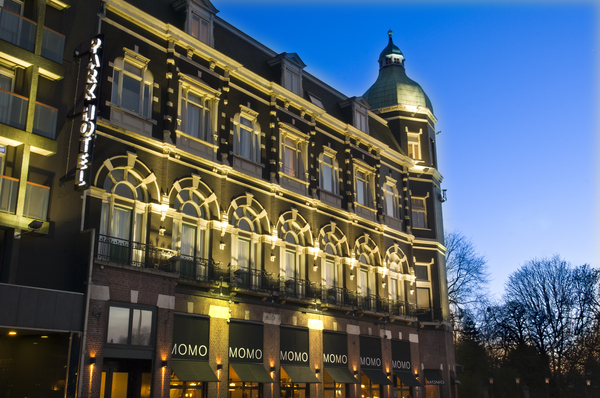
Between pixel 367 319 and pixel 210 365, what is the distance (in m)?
13.6

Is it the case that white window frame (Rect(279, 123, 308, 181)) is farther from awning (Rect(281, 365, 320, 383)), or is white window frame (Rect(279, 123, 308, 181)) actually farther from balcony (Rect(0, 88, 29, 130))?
balcony (Rect(0, 88, 29, 130))

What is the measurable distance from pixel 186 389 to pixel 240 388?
3.16 metres

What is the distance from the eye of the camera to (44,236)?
23.4 m

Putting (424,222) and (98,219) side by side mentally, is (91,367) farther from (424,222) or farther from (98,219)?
(424,222)

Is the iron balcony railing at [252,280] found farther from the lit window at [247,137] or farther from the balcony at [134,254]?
the lit window at [247,137]

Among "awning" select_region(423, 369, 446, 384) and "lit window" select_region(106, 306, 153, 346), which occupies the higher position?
"lit window" select_region(106, 306, 153, 346)

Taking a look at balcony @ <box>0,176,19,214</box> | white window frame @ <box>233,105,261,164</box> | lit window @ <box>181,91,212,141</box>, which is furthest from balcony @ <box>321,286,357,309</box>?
balcony @ <box>0,176,19,214</box>

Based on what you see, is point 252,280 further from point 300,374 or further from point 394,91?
point 394,91

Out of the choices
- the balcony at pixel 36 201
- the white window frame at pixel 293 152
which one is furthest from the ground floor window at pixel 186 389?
the white window frame at pixel 293 152

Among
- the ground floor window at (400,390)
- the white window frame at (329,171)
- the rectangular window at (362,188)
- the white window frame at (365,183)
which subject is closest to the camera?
the white window frame at (329,171)

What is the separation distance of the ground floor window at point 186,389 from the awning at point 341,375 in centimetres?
913

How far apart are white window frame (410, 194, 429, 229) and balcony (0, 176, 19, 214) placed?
1202 inches

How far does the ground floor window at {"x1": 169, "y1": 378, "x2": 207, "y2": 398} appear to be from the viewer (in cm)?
2569

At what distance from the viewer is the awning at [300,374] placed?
102 ft
